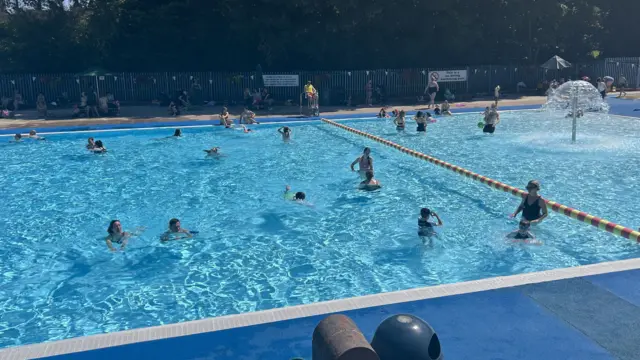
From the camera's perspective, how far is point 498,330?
22.7 feet

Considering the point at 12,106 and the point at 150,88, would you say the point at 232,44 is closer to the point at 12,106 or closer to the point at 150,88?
the point at 150,88

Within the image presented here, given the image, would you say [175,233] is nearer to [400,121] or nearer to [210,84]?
[400,121]

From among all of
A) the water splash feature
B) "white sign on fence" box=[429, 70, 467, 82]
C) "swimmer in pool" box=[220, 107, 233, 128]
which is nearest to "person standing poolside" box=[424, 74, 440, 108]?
"white sign on fence" box=[429, 70, 467, 82]

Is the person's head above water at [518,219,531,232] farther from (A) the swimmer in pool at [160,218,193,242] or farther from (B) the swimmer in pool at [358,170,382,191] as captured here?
(A) the swimmer in pool at [160,218,193,242]

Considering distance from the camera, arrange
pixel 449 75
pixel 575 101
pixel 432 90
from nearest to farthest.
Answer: pixel 575 101 < pixel 432 90 < pixel 449 75

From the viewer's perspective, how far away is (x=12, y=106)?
105 ft

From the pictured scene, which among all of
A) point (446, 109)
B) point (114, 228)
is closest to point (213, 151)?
point (114, 228)

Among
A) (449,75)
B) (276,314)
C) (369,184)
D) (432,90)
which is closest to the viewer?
(276,314)

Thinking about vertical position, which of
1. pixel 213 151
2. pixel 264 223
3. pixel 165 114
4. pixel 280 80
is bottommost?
pixel 264 223

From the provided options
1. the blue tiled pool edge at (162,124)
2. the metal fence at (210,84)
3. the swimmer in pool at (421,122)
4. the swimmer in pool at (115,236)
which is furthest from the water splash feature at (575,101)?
the swimmer in pool at (115,236)

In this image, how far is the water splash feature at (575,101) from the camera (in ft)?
74.5

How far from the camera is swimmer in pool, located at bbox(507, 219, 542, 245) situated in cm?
1096

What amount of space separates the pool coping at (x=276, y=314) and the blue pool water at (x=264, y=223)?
1.23m

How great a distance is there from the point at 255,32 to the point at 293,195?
25.3 m
